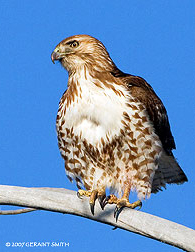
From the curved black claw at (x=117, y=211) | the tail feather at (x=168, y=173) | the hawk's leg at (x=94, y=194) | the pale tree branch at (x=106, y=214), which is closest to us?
the pale tree branch at (x=106, y=214)

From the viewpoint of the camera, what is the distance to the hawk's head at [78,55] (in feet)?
25.9

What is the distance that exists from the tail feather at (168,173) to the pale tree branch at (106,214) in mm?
1460

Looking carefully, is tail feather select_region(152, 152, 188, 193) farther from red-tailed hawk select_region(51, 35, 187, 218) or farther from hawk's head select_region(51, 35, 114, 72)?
hawk's head select_region(51, 35, 114, 72)

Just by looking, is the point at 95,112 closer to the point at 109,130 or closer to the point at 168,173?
the point at 109,130

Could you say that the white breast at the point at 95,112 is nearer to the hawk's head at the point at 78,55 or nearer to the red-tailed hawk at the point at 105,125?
the red-tailed hawk at the point at 105,125

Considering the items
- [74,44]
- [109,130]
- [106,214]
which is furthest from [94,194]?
[74,44]

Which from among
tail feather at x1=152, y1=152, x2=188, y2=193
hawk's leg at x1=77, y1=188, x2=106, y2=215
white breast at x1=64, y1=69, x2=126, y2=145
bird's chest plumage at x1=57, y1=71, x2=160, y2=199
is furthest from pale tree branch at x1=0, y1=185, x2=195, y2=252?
tail feather at x1=152, y1=152, x2=188, y2=193

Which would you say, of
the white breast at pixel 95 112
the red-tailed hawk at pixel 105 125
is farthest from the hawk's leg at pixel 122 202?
the white breast at pixel 95 112

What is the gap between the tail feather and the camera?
333 inches

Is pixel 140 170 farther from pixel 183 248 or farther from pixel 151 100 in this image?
pixel 183 248

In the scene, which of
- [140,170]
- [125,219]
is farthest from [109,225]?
[140,170]

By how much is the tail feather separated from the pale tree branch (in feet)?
4.79

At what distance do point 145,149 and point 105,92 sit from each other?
2.99 feet

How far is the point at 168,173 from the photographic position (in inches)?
337
